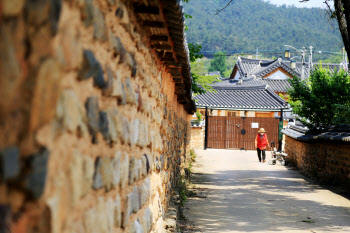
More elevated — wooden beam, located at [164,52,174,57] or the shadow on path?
wooden beam, located at [164,52,174,57]

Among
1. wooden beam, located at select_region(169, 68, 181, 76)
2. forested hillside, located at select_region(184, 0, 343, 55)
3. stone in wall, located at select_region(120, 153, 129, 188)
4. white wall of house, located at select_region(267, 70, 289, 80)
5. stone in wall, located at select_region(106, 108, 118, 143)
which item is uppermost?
forested hillside, located at select_region(184, 0, 343, 55)

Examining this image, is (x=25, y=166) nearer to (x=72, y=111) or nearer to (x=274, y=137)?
(x=72, y=111)

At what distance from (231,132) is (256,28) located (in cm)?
11718

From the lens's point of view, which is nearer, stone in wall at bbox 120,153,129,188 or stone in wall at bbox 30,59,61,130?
stone in wall at bbox 30,59,61,130

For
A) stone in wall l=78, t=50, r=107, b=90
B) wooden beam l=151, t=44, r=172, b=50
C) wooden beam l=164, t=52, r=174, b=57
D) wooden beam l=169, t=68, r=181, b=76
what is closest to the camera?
stone in wall l=78, t=50, r=107, b=90

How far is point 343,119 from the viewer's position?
1400 centimetres

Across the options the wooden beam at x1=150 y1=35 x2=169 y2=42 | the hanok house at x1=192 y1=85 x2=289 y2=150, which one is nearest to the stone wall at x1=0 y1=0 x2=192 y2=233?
the wooden beam at x1=150 y1=35 x2=169 y2=42

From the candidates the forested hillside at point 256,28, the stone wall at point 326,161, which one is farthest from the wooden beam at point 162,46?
the forested hillside at point 256,28

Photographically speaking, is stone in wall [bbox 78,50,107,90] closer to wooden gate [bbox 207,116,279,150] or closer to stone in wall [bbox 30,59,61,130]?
stone in wall [bbox 30,59,61,130]

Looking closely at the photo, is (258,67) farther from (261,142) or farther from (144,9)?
(144,9)

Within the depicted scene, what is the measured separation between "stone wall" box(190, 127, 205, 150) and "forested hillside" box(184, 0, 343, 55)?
9040 centimetres

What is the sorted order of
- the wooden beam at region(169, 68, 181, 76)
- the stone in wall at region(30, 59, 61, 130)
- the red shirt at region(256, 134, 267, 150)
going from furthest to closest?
the red shirt at region(256, 134, 267, 150)
the wooden beam at region(169, 68, 181, 76)
the stone in wall at region(30, 59, 61, 130)

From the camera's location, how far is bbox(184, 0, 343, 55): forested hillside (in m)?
126

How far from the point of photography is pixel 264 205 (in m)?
8.90
